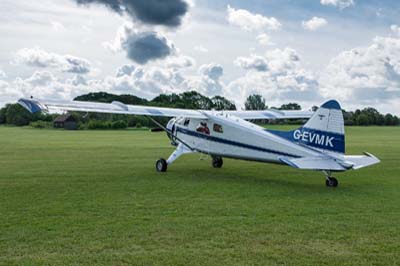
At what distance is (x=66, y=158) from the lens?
18.9 meters

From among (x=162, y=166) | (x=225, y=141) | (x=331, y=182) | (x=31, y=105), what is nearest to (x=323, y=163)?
(x=331, y=182)

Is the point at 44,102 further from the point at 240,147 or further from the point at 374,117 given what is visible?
the point at 374,117

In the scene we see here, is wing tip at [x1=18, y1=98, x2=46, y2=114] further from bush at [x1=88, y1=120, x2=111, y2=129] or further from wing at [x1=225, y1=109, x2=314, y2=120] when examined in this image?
bush at [x1=88, y1=120, x2=111, y2=129]

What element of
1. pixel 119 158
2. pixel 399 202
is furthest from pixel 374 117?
pixel 399 202

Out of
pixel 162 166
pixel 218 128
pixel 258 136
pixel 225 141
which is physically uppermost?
pixel 218 128

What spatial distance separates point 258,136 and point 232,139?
118cm

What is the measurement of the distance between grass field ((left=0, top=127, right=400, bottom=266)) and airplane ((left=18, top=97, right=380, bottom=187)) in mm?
705

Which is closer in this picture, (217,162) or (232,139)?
(232,139)

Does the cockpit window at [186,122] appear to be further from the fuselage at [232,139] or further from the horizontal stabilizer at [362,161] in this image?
the horizontal stabilizer at [362,161]

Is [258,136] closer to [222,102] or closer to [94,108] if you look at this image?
[94,108]

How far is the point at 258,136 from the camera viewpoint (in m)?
12.4

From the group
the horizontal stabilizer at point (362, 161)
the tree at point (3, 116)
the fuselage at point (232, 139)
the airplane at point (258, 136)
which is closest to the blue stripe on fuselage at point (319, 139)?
the airplane at point (258, 136)

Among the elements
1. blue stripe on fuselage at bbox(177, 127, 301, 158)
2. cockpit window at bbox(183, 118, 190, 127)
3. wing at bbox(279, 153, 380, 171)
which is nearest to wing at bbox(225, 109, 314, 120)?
cockpit window at bbox(183, 118, 190, 127)

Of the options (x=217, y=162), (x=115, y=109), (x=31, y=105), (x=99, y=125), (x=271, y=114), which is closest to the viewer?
(x=31, y=105)
